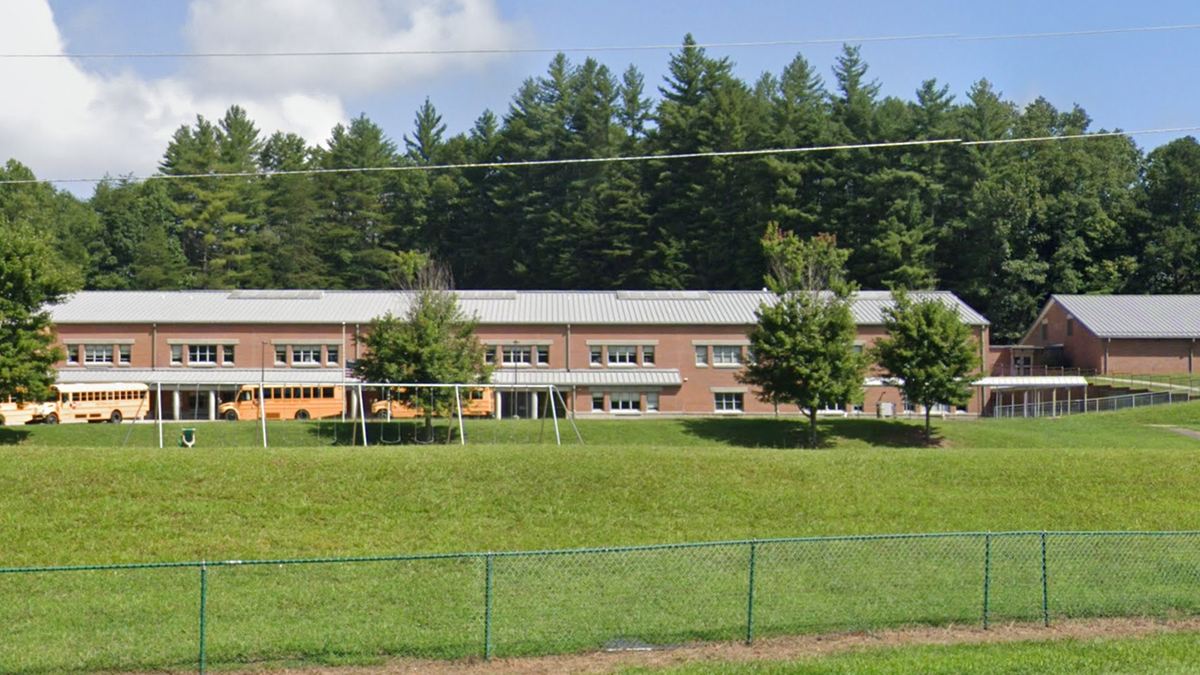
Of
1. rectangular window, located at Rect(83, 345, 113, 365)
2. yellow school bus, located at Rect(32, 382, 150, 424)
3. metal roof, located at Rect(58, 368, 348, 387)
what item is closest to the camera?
yellow school bus, located at Rect(32, 382, 150, 424)

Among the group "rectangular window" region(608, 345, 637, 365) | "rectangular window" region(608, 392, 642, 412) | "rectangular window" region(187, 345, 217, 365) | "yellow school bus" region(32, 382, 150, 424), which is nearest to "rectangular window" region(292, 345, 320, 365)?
"rectangular window" region(187, 345, 217, 365)

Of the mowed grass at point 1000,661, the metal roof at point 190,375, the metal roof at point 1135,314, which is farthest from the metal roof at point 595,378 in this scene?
the mowed grass at point 1000,661

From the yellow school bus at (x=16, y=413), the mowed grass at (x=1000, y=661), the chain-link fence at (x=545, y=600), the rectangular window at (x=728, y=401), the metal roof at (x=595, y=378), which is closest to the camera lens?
the mowed grass at (x=1000, y=661)

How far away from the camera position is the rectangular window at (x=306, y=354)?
193ft

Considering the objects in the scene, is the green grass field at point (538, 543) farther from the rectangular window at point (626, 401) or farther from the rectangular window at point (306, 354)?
the rectangular window at point (306, 354)

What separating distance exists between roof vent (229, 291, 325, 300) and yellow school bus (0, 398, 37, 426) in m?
16.1

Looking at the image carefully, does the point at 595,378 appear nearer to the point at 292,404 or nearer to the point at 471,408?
the point at 471,408

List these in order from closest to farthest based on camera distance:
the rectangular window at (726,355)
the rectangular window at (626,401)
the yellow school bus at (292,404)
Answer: the yellow school bus at (292,404) → the rectangular window at (626,401) → the rectangular window at (726,355)

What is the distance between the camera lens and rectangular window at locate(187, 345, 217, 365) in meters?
58.4

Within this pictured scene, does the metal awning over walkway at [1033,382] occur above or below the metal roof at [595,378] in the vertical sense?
below

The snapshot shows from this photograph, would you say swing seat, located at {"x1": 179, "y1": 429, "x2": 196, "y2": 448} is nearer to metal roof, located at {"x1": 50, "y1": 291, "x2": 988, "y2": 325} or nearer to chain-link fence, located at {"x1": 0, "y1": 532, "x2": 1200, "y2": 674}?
metal roof, located at {"x1": 50, "y1": 291, "x2": 988, "y2": 325}

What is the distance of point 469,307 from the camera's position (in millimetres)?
60188

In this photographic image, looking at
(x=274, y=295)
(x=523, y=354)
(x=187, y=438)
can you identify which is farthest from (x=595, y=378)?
(x=187, y=438)

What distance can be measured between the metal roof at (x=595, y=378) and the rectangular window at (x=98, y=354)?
2056cm
